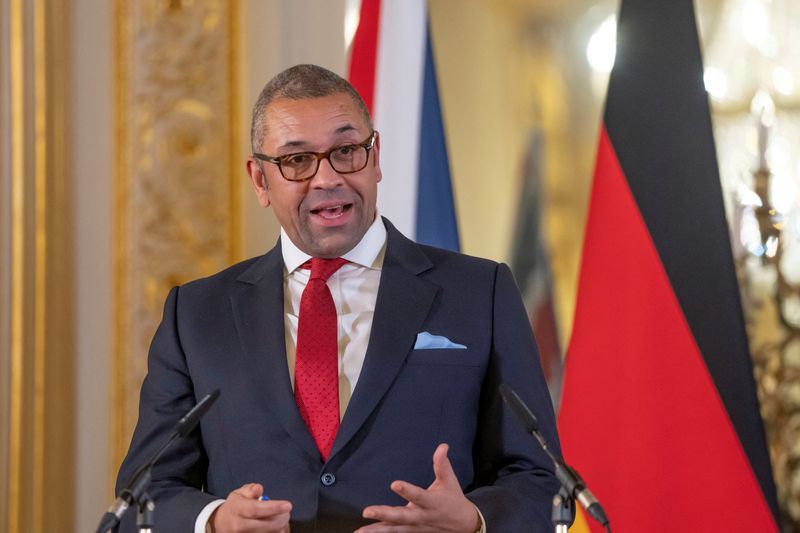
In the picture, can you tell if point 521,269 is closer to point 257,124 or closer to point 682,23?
point 682,23

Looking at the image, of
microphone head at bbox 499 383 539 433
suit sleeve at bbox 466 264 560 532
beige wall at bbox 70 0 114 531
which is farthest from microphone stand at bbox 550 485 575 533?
beige wall at bbox 70 0 114 531

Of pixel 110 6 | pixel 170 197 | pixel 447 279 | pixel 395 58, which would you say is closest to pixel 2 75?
pixel 110 6

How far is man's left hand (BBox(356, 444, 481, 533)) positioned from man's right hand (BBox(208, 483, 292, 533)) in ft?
0.43

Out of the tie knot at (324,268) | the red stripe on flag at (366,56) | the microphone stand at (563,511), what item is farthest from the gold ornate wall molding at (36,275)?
the microphone stand at (563,511)

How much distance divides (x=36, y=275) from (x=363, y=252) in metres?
1.49

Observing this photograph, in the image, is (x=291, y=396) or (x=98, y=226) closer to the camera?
(x=291, y=396)

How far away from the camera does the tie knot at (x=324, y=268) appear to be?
7.03 ft

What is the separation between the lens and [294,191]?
6.87ft

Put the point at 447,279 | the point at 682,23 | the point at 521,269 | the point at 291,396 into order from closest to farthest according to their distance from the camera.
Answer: the point at 291,396
the point at 447,279
the point at 682,23
the point at 521,269

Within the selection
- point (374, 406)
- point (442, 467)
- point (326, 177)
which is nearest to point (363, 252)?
point (326, 177)

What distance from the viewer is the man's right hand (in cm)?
173

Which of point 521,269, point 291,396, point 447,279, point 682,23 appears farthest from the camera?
point 521,269

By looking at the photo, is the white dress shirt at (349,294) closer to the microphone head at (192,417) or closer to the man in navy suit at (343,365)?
the man in navy suit at (343,365)

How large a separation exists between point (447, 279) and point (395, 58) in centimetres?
128
